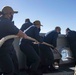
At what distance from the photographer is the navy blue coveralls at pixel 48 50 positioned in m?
9.30

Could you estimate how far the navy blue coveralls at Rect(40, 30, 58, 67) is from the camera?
9.30 metres

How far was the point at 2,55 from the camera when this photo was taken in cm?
588

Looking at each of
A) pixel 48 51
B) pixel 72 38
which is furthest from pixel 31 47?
pixel 72 38

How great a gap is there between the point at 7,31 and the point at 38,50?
3138 mm

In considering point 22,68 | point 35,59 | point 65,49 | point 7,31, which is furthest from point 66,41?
point 7,31

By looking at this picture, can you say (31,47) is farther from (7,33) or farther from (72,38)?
(72,38)

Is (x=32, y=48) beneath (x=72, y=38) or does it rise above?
beneath

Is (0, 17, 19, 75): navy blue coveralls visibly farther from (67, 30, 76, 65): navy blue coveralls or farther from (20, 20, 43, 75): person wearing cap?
(67, 30, 76, 65): navy blue coveralls

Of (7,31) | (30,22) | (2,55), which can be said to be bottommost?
(2,55)

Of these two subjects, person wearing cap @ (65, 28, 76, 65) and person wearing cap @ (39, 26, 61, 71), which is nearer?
person wearing cap @ (39, 26, 61, 71)

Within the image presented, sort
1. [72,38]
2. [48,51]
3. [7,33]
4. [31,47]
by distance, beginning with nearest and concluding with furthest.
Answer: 1. [7,33]
2. [31,47]
3. [48,51]
4. [72,38]

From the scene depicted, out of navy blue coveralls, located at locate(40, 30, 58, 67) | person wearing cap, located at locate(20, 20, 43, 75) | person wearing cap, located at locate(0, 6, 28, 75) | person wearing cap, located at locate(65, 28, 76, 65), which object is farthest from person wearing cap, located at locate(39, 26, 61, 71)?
person wearing cap, located at locate(0, 6, 28, 75)

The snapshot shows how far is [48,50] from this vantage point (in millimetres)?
9352

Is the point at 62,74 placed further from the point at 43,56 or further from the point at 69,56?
the point at 69,56
